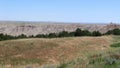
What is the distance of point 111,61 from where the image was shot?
1084cm

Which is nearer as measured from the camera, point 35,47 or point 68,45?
point 35,47

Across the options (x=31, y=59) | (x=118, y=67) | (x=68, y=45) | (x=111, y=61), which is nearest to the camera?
(x=118, y=67)

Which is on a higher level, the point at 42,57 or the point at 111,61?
the point at 111,61

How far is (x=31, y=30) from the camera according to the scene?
593 ft

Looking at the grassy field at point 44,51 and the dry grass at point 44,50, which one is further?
the dry grass at point 44,50

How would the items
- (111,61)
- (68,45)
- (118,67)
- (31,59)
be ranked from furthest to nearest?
(68,45) → (31,59) → (111,61) → (118,67)

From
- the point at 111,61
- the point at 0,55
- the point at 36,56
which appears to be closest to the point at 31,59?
the point at 36,56

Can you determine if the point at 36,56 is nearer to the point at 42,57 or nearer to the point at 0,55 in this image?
the point at 42,57

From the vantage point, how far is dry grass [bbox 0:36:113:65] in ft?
102

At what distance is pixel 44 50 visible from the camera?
35.4 metres

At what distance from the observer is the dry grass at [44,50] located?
31169 mm

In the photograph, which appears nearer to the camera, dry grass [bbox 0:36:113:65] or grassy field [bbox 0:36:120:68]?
grassy field [bbox 0:36:120:68]

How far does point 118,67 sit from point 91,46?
3004 centimetres

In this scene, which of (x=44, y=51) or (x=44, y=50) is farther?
(x=44, y=50)
